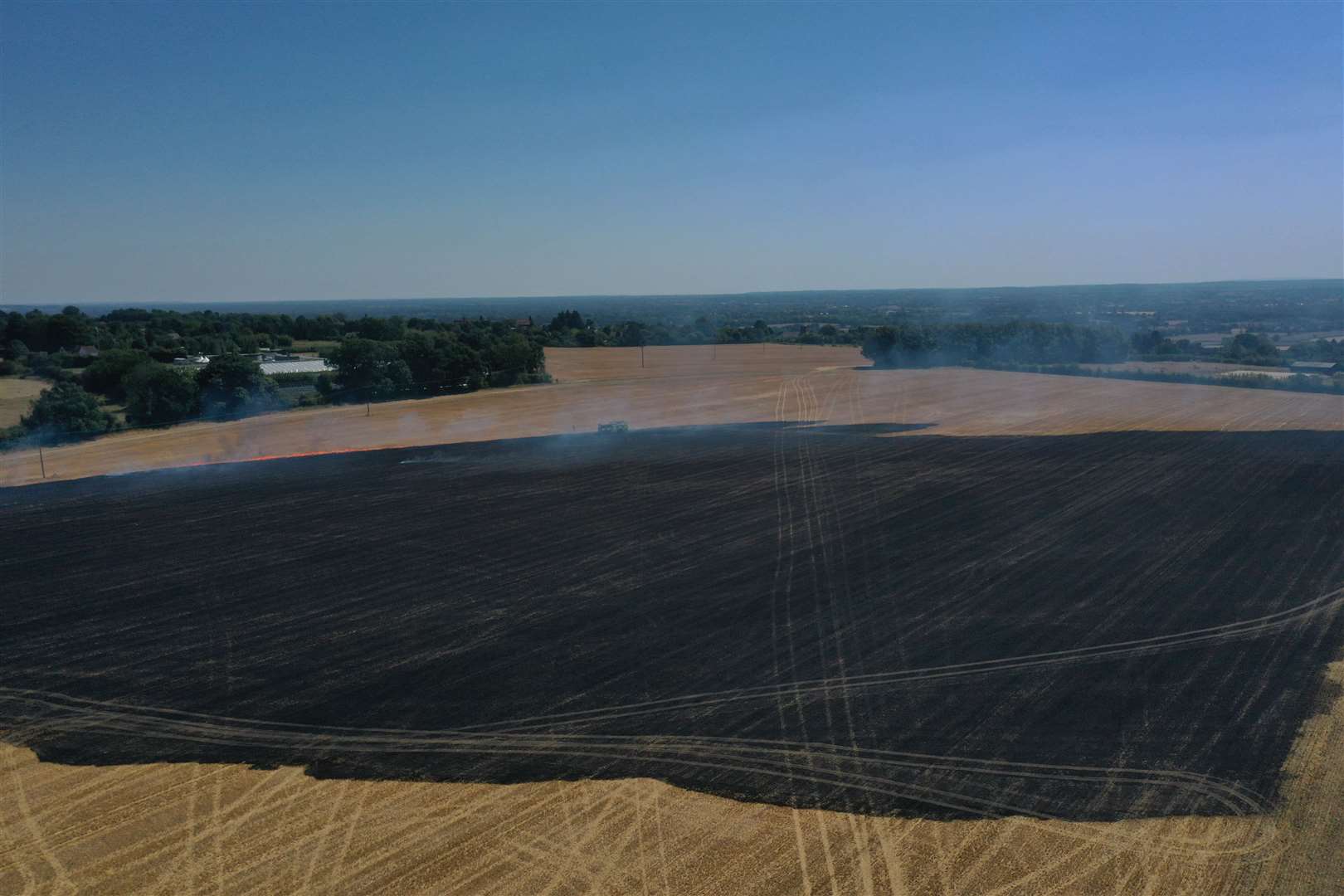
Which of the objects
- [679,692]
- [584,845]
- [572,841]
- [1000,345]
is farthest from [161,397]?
[1000,345]

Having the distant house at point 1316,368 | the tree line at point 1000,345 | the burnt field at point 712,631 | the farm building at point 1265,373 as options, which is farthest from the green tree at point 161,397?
the distant house at point 1316,368

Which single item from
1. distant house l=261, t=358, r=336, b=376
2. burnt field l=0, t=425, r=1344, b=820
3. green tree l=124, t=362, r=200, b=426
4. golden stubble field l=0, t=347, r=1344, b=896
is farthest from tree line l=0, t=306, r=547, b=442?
golden stubble field l=0, t=347, r=1344, b=896

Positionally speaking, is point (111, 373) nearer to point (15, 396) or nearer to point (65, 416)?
point (15, 396)

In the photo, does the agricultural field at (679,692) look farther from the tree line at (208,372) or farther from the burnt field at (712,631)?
the tree line at (208,372)

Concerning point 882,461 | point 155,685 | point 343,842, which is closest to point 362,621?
point 155,685

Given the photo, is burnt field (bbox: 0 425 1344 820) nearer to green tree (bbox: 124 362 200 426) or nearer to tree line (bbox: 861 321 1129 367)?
green tree (bbox: 124 362 200 426)

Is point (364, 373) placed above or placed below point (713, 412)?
above

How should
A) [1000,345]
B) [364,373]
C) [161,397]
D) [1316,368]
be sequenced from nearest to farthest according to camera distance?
[161,397] < [364,373] < [1316,368] < [1000,345]
